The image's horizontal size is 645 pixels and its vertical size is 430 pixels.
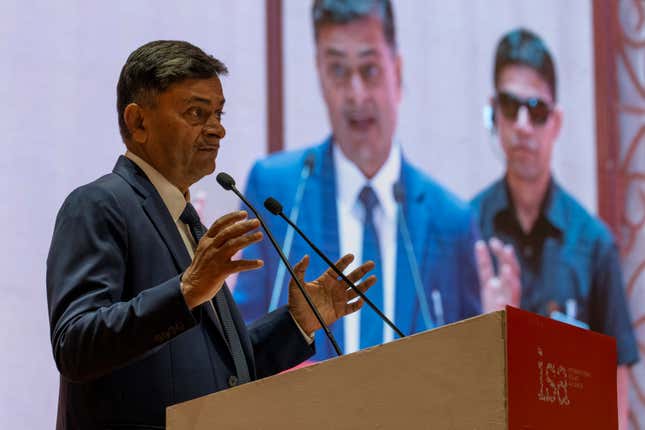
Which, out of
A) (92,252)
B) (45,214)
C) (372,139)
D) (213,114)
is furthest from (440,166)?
(92,252)

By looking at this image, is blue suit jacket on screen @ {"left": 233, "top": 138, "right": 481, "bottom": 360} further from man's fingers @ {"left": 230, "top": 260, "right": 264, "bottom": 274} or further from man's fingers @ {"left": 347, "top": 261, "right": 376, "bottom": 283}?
man's fingers @ {"left": 230, "top": 260, "right": 264, "bottom": 274}

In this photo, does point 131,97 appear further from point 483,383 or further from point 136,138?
point 483,383

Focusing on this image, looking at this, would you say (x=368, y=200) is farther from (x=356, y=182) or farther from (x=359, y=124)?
(x=359, y=124)

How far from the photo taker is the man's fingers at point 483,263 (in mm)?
4816

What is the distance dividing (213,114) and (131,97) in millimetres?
173

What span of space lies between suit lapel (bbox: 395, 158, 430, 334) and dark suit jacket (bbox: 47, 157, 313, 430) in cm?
228

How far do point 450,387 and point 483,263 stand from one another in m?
3.24

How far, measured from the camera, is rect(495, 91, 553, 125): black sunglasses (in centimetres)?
513

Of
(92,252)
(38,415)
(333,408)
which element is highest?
(92,252)

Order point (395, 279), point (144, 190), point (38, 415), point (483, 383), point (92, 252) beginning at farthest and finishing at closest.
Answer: point (395, 279)
point (38, 415)
point (144, 190)
point (92, 252)
point (483, 383)

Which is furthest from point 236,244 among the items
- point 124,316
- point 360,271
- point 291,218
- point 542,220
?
point 542,220

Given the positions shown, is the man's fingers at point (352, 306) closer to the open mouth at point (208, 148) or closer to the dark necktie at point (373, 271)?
the open mouth at point (208, 148)

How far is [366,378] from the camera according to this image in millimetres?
1757

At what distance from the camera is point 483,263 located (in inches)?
192
